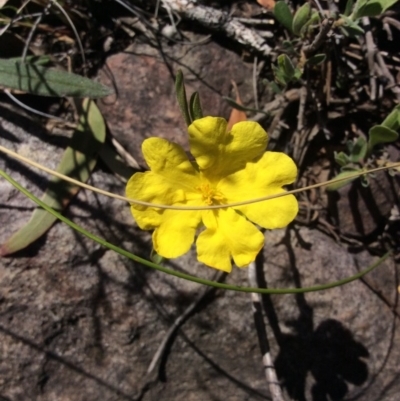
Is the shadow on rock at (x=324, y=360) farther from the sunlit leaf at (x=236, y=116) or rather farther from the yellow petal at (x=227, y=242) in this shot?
the sunlit leaf at (x=236, y=116)

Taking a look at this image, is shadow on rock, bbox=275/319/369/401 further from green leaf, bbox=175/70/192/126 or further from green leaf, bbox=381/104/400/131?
green leaf, bbox=175/70/192/126

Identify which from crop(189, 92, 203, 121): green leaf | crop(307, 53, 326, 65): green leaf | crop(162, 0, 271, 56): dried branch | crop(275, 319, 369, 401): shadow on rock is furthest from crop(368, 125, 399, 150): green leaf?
crop(275, 319, 369, 401): shadow on rock

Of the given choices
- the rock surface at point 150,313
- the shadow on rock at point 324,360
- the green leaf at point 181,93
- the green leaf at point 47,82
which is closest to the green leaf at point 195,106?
the green leaf at point 181,93

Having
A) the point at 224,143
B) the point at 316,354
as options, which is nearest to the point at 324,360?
the point at 316,354

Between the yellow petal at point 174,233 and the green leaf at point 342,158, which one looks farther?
the green leaf at point 342,158

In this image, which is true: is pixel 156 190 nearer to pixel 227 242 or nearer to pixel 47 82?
pixel 227 242

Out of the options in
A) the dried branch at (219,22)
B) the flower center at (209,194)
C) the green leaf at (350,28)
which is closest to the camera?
the flower center at (209,194)

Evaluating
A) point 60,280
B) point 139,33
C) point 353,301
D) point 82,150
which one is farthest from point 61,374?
point 139,33
